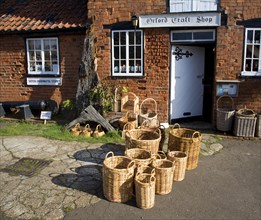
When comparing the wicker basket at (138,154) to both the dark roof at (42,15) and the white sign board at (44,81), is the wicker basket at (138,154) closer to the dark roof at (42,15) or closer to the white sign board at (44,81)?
the dark roof at (42,15)

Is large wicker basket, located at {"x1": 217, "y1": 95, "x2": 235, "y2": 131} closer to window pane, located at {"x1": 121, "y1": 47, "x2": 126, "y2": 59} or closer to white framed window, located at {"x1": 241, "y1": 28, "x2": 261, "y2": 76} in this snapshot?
white framed window, located at {"x1": 241, "y1": 28, "x2": 261, "y2": 76}

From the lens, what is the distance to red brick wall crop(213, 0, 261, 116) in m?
8.21

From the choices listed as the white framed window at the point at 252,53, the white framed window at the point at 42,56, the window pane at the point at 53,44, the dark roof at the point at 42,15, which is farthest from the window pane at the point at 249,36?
the window pane at the point at 53,44

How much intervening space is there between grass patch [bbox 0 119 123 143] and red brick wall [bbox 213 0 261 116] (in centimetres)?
369

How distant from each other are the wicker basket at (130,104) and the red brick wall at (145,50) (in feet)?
0.81

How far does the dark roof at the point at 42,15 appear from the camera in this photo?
33.3ft

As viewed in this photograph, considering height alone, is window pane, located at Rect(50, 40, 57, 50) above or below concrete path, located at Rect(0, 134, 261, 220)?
above

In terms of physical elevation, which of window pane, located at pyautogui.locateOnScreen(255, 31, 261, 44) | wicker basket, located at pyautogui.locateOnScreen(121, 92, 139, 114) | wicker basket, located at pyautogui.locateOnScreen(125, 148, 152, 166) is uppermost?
window pane, located at pyautogui.locateOnScreen(255, 31, 261, 44)

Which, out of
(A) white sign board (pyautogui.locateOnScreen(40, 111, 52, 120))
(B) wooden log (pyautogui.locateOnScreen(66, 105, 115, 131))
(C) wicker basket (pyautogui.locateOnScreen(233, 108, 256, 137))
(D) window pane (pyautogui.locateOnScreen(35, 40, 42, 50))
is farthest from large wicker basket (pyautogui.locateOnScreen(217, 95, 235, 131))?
(D) window pane (pyautogui.locateOnScreen(35, 40, 42, 50))

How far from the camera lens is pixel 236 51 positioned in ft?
27.8

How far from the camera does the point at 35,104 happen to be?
10.2 meters

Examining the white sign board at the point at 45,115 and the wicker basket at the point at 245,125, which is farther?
the white sign board at the point at 45,115

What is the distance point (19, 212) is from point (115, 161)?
1.70 metres

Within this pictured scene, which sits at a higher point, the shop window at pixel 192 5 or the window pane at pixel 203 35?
the shop window at pixel 192 5
